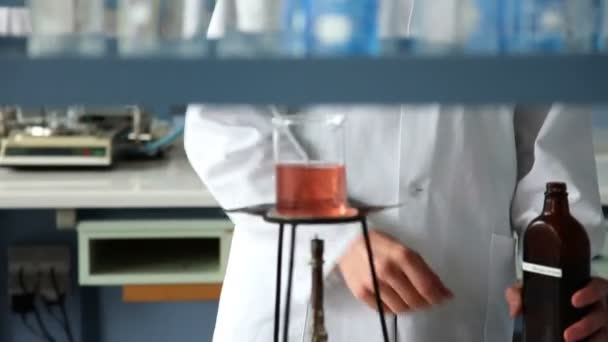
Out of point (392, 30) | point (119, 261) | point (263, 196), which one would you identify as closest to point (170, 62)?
point (392, 30)

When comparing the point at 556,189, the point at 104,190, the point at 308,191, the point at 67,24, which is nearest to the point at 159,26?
the point at 67,24

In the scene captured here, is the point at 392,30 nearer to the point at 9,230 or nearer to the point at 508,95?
the point at 508,95

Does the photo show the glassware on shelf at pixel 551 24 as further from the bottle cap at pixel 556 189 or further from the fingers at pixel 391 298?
the fingers at pixel 391 298

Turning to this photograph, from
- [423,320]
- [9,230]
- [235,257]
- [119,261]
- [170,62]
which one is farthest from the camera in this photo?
[9,230]

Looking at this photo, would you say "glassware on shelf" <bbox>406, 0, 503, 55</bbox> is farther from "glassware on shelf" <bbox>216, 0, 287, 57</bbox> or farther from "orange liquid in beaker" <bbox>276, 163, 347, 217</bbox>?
"orange liquid in beaker" <bbox>276, 163, 347, 217</bbox>

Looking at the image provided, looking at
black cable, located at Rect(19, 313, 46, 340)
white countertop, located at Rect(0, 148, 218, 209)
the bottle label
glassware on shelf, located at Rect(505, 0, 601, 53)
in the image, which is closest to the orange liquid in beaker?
the bottle label

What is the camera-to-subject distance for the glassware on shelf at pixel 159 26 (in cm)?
51

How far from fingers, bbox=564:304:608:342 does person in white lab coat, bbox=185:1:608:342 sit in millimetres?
246

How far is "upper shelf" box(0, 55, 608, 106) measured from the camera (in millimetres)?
464

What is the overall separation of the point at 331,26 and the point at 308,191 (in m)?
0.30

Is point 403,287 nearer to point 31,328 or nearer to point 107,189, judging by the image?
point 107,189

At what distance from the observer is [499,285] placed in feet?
4.02

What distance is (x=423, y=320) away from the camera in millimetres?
1189

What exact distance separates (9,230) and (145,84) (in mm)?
2102
